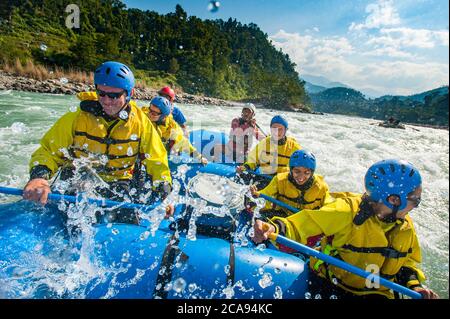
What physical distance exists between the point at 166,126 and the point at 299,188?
12.5 ft

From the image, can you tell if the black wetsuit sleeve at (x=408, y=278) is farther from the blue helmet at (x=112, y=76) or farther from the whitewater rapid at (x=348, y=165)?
the blue helmet at (x=112, y=76)

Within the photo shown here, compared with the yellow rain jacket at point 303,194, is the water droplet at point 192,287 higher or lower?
lower

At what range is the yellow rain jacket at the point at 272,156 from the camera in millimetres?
6352

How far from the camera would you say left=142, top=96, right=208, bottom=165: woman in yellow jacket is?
21.8ft

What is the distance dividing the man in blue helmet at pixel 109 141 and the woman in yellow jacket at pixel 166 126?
281 cm

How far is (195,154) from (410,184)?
4.59m

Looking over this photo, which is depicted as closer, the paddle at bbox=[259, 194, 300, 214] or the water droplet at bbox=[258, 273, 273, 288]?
the water droplet at bbox=[258, 273, 273, 288]

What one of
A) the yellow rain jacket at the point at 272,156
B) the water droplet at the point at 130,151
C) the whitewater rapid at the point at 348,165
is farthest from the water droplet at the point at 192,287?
the yellow rain jacket at the point at 272,156

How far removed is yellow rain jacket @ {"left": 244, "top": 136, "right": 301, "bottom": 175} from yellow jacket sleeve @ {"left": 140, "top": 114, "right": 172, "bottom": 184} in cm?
305

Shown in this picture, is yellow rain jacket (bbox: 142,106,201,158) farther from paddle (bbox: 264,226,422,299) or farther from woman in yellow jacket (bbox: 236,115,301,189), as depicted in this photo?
paddle (bbox: 264,226,422,299)

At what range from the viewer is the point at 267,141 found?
657cm

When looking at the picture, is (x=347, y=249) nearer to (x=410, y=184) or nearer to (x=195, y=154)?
(x=410, y=184)

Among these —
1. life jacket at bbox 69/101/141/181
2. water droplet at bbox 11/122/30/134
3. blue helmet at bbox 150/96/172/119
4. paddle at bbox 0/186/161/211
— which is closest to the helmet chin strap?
paddle at bbox 0/186/161/211
